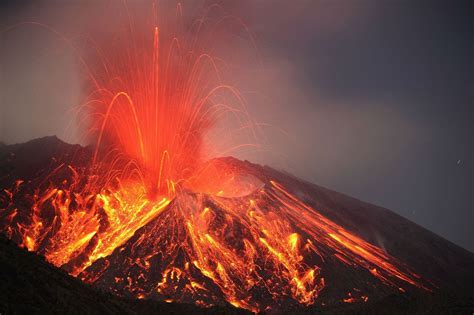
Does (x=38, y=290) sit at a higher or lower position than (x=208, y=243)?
higher

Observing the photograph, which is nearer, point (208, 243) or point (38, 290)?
point (38, 290)

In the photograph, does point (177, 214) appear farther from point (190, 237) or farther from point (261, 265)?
point (261, 265)

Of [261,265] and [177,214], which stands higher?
[177,214]

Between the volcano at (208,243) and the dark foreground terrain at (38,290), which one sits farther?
the volcano at (208,243)

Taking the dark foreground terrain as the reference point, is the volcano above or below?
below

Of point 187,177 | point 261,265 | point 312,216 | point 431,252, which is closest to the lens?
point 261,265

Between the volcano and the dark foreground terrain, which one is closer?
the dark foreground terrain

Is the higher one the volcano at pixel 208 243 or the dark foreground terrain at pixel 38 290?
the dark foreground terrain at pixel 38 290

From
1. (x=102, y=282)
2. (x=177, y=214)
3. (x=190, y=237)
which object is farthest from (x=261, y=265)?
(x=102, y=282)
